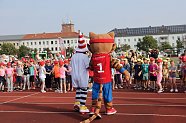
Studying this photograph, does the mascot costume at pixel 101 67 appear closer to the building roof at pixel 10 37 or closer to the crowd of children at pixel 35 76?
the crowd of children at pixel 35 76

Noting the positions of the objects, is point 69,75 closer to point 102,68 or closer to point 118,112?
point 118,112

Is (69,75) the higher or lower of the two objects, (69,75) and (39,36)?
the lower

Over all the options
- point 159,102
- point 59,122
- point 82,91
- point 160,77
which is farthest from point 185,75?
point 59,122

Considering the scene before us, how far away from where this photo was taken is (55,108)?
10.1 meters

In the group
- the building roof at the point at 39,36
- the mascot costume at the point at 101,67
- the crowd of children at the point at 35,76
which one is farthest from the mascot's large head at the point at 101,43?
the building roof at the point at 39,36

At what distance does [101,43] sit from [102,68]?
66cm

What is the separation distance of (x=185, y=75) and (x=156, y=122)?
21.3 ft

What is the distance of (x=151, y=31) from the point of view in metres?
130

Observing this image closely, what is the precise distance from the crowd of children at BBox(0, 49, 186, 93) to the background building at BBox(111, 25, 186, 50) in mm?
109011

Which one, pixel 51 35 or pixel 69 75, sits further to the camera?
pixel 51 35

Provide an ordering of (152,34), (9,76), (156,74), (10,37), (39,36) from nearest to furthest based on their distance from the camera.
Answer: (156,74) → (9,76) → (152,34) → (39,36) → (10,37)

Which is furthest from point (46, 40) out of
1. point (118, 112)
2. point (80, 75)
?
point (118, 112)

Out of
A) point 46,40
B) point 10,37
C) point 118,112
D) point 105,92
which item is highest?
point 10,37

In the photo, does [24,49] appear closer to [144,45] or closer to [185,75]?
[144,45]
